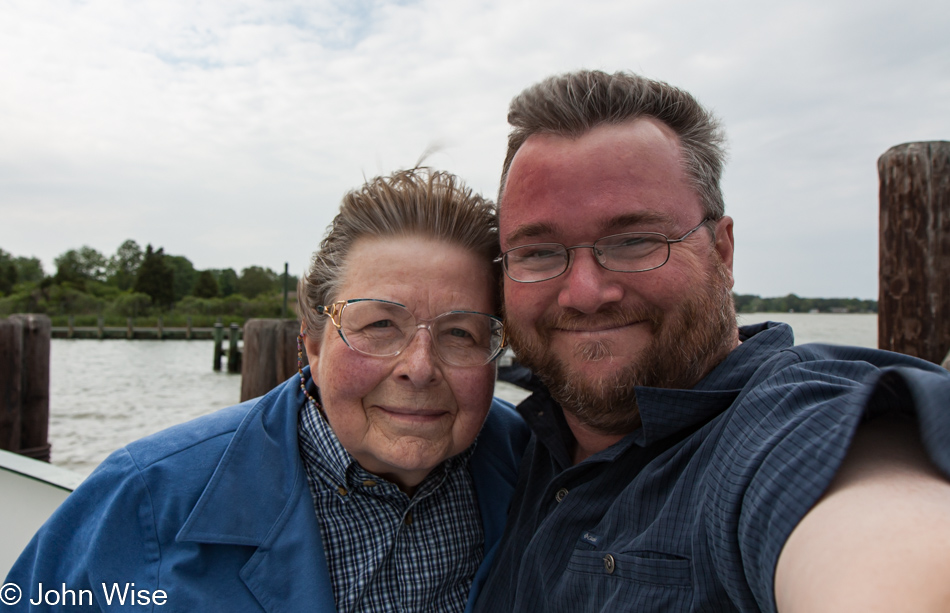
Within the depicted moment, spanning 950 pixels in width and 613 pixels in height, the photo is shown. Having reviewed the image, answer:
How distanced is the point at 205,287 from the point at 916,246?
7603cm

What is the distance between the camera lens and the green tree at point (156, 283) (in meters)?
63.5

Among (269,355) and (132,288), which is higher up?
(132,288)

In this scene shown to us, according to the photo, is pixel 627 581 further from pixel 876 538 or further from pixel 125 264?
pixel 125 264

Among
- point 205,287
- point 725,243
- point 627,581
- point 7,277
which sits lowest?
point 627,581

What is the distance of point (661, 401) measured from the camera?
132cm

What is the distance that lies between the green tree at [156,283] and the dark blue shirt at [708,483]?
70298mm

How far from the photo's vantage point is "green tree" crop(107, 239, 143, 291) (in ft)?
250

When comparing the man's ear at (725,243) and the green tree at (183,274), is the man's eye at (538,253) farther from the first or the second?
the green tree at (183,274)

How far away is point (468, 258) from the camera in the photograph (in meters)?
1.81

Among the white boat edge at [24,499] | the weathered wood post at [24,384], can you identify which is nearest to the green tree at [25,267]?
the weathered wood post at [24,384]

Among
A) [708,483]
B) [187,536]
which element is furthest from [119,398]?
[708,483]

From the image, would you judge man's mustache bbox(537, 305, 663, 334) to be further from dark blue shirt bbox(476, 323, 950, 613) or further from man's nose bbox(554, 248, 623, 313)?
dark blue shirt bbox(476, 323, 950, 613)

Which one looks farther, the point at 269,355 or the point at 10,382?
the point at 10,382

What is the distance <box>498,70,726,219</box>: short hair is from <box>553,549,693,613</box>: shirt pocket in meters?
0.94
